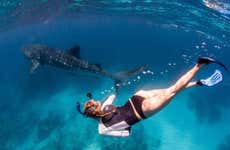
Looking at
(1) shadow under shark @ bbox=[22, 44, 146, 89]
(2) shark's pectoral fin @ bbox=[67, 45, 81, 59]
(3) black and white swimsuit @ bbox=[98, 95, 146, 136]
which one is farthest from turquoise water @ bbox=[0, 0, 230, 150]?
(3) black and white swimsuit @ bbox=[98, 95, 146, 136]

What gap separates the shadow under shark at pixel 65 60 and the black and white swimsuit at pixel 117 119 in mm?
7442

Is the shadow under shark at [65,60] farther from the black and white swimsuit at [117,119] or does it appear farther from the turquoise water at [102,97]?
the black and white swimsuit at [117,119]

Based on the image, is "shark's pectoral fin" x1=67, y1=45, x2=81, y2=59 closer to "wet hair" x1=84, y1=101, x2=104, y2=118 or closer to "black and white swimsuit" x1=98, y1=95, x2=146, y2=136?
"black and white swimsuit" x1=98, y1=95, x2=146, y2=136

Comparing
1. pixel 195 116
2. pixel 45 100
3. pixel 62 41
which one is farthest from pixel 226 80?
pixel 62 41

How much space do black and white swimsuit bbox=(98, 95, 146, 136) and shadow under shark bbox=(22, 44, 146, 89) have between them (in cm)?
744

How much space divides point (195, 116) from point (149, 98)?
23.4 metres

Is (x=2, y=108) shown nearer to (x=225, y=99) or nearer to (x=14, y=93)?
(x=14, y=93)

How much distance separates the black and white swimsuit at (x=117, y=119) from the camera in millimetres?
9695

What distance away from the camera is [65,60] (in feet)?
66.7

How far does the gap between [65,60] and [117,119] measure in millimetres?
11068

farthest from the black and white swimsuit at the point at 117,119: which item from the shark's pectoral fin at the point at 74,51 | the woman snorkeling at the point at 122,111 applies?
the shark's pectoral fin at the point at 74,51

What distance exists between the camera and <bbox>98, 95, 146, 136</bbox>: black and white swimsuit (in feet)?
31.8

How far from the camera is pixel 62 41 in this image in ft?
286

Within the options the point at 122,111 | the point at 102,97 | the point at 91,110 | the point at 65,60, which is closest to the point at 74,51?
the point at 65,60
